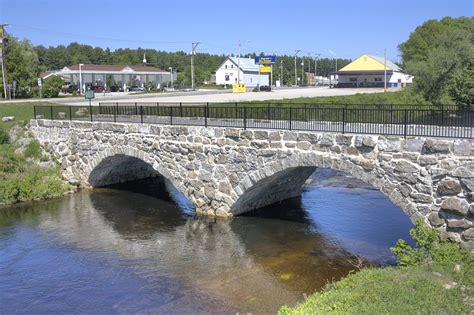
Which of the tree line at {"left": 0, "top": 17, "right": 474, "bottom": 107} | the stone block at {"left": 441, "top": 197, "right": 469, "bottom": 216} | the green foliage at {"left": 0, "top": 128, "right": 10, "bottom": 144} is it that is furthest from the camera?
the tree line at {"left": 0, "top": 17, "right": 474, "bottom": 107}

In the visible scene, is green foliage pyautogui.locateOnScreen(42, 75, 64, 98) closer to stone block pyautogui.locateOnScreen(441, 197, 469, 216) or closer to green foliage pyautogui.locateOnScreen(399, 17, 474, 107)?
green foliage pyautogui.locateOnScreen(399, 17, 474, 107)

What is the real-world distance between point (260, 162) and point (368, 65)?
3266 inches

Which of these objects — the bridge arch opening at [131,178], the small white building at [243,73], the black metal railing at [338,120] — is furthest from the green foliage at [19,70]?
the small white building at [243,73]

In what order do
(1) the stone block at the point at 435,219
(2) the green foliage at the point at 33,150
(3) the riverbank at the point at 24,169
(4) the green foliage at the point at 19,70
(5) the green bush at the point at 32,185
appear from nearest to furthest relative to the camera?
(1) the stone block at the point at 435,219
(5) the green bush at the point at 32,185
(3) the riverbank at the point at 24,169
(2) the green foliage at the point at 33,150
(4) the green foliage at the point at 19,70

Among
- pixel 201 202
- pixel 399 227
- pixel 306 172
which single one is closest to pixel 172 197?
pixel 201 202

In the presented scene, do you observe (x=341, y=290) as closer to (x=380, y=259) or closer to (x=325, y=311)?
(x=325, y=311)

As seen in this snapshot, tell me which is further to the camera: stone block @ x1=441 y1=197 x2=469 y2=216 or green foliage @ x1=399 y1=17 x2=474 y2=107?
green foliage @ x1=399 y1=17 x2=474 y2=107

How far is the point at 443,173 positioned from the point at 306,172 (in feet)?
27.8

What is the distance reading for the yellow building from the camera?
304 ft

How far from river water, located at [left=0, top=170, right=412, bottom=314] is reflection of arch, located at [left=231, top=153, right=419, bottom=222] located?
1.85 ft

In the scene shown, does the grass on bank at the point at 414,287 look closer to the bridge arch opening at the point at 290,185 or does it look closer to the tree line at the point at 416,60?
the bridge arch opening at the point at 290,185

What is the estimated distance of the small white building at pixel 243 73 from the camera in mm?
107438

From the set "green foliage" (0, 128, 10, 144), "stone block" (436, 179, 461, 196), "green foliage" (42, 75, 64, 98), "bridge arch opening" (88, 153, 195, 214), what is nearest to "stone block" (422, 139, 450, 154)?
"stone block" (436, 179, 461, 196)

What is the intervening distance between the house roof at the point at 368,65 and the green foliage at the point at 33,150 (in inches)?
2946
